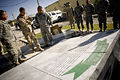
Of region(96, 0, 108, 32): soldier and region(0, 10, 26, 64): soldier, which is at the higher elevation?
region(96, 0, 108, 32): soldier

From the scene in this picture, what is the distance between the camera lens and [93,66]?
1.88m

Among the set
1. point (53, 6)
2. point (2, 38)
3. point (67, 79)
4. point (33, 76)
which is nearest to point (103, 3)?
point (67, 79)

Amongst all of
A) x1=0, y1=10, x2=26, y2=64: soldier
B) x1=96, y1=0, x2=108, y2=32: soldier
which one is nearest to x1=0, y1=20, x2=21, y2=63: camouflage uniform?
x1=0, y1=10, x2=26, y2=64: soldier

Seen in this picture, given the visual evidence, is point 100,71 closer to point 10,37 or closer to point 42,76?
point 42,76

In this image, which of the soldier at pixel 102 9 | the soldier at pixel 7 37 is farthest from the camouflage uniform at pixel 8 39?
the soldier at pixel 102 9

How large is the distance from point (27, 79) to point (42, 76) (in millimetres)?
399

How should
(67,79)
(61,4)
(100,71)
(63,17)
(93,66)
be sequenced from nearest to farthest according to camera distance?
1. (100,71)
2. (67,79)
3. (93,66)
4. (63,17)
5. (61,4)

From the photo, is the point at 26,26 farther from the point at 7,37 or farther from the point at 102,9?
the point at 102,9

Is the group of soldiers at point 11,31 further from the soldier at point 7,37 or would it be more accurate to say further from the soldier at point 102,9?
the soldier at point 102,9

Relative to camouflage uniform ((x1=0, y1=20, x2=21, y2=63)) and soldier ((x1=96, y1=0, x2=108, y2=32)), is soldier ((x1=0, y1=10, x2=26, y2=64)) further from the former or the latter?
soldier ((x1=96, y1=0, x2=108, y2=32))

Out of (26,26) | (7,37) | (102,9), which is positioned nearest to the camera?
(7,37)

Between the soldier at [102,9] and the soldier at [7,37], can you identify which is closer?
the soldier at [7,37]

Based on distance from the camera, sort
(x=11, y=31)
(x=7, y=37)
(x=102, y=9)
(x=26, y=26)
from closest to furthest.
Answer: (x=7, y=37) → (x=11, y=31) → (x=26, y=26) → (x=102, y=9)

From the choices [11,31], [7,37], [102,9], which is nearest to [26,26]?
[11,31]
